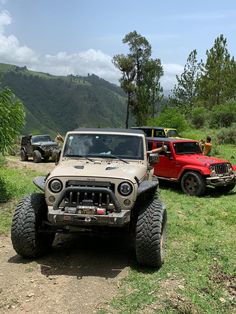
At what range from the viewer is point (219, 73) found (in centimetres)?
4225

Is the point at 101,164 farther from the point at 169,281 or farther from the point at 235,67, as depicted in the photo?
the point at 235,67

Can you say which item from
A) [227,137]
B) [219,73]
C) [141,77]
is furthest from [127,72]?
[227,137]

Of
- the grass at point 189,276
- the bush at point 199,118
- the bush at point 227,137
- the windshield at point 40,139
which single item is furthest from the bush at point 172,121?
the grass at point 189,276

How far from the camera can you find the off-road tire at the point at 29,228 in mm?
6535

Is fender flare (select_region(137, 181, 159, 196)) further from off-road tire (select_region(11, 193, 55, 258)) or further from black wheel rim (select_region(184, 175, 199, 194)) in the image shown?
black wheel rim (select_region(184, 175, 199, 194))

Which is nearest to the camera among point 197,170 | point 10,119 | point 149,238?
point 149,238

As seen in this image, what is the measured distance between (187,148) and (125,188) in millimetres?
8172

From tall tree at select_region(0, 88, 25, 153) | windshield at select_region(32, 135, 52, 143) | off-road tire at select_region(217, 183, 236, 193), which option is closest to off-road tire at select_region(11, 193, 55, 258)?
tall tree at select_region(0, 88, 25, 153)

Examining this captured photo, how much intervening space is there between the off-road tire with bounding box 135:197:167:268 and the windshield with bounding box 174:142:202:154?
7576 millimetres

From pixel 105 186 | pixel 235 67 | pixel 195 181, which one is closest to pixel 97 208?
pixel 105 186

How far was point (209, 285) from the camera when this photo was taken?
6.04 m

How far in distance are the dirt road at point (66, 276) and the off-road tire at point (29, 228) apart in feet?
0.68

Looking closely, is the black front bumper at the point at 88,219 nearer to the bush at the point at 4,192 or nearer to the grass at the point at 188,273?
the grass at the point at 188,273

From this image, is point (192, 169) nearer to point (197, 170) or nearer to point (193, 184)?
point (197, 170)
